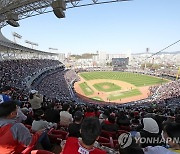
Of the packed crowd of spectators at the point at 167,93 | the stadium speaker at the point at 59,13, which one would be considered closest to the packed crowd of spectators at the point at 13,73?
the stadium speaker at the point at 59,13

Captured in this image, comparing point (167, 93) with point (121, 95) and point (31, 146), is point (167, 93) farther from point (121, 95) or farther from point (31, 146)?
point (31, 146)

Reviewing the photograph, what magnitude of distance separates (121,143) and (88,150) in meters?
0.56

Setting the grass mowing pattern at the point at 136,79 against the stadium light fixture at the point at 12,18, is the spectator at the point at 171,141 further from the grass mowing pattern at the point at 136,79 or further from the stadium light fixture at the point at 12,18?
the grass mowing pattern at the point at 136,79

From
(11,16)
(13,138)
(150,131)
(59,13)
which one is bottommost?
(150,131)

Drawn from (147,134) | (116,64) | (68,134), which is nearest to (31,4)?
(68,134)

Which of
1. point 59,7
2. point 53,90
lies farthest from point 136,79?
point 59,7

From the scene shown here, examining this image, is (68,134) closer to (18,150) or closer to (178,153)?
(18,150)

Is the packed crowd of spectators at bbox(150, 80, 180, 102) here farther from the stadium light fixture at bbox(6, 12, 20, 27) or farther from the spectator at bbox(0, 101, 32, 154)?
the spectator at bbox(0, 101, 32, 154)

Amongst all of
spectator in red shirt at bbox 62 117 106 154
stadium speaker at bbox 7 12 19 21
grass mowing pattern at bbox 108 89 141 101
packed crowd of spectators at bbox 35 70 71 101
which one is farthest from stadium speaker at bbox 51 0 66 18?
grass mowing pattern at bbox 108 89 141 101

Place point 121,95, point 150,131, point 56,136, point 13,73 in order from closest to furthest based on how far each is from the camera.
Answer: point 150,131 < point 56,136 < point 13,73 < point 121,95

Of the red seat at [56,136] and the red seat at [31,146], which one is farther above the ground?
the red seat at [31,146]

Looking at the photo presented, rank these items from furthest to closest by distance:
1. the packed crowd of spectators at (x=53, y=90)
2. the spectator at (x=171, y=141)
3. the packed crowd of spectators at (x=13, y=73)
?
1. the packed crowd of spectators at (x=53, y=90)
2. the packed crowd of spectators at (x=13, y=73)
3. the spectator at (x=171, y=141)

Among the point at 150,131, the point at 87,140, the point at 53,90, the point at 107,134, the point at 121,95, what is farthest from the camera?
the point at 121,95

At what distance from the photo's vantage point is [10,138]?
261cm
